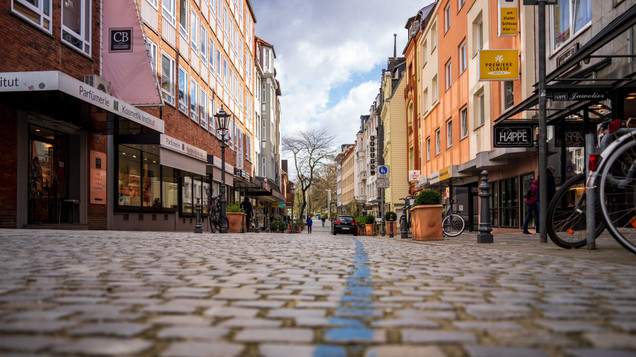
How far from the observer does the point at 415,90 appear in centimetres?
3706

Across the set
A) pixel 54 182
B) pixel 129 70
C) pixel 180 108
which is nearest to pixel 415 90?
pixel 180 108

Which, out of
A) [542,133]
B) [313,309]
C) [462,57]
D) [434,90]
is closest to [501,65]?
[462,57]

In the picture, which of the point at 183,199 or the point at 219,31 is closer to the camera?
the point at 183,199

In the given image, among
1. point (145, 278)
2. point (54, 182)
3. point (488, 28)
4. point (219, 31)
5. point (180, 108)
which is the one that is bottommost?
point (145, 278)

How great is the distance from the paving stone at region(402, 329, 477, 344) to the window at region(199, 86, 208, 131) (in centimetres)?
2539

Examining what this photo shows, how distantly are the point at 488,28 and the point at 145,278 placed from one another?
62.3 ft

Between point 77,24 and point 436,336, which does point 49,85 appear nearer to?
point 77,24

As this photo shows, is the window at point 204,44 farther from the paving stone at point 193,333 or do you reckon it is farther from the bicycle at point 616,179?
the paving stone at point 193,333

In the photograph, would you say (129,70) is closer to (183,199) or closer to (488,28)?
(183,199)

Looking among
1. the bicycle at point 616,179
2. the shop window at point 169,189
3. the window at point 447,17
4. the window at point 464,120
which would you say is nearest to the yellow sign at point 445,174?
the window at point 464,120

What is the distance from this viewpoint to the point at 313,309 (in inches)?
118

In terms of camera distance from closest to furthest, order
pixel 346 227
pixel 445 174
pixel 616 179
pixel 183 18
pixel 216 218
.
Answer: pixel 616 179 < pixel 216 218 < pixel 183 18 < pixel 445 174 < pixel 346 227

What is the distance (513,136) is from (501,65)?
2863 mm

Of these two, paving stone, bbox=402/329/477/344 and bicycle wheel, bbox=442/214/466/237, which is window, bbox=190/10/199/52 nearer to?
bicycle wheel, bbox=442/214/466/237
